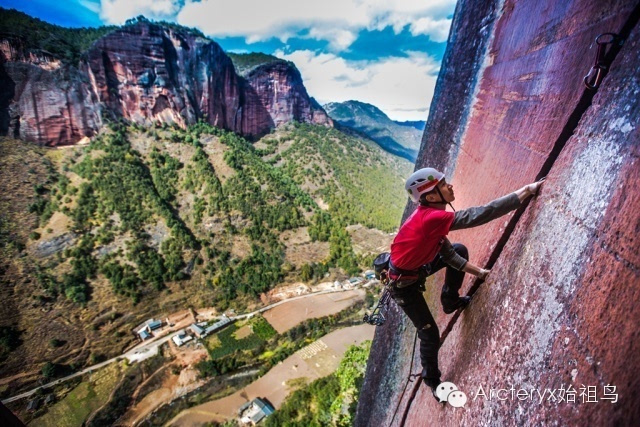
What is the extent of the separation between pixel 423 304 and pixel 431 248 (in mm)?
801

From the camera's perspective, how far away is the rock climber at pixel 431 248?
8.56ft

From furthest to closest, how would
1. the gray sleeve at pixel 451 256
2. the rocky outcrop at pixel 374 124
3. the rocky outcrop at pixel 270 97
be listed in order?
the rocky outcrop at pixel 374 124 → the rocky outcrop at pixel 270 97 → the gray sleeve at pixel 451 256

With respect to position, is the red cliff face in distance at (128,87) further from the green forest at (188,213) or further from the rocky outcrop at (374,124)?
the rocky outcrop at (374,124)

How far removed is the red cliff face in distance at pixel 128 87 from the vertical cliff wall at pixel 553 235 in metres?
53.0

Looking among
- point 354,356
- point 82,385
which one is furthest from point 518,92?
point 82,385

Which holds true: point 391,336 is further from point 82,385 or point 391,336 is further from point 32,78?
point 32,78

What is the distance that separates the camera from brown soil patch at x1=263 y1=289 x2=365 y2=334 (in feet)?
105

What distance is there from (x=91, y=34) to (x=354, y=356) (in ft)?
214

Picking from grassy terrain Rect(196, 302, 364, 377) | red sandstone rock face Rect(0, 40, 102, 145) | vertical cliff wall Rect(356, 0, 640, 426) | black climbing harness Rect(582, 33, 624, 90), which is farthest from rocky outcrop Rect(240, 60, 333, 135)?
black climbing harness Rect(582, 33, 624, 90)

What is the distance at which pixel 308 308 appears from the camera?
3441cm

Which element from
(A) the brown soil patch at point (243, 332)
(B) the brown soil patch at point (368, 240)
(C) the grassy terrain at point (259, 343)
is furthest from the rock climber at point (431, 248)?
(B) the brown soil patch at point (368, 240)

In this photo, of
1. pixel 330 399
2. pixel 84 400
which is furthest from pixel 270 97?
pixel 330 399

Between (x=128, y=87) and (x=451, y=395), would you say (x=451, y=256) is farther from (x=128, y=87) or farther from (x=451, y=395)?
(x=128, y=87)

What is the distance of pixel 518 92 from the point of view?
3.33 meters
